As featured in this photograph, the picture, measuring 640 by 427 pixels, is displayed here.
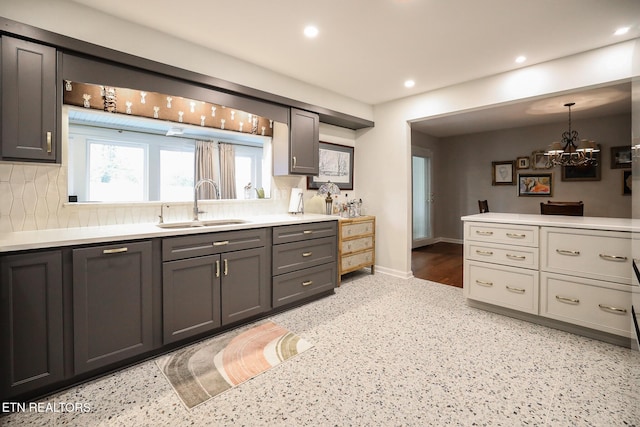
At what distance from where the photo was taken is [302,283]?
314 cm

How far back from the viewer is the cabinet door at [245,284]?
2.49m

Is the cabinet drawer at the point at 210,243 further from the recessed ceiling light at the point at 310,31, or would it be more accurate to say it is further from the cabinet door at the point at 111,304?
the recessed ceiling light at the point at 310,31

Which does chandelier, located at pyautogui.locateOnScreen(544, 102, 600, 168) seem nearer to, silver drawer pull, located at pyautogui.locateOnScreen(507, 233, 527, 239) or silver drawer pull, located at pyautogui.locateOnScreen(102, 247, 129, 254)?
silver drawer pull, located at pyautogui.locateOnScreen(507, 233, 527, 239)

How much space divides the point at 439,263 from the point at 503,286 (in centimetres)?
232

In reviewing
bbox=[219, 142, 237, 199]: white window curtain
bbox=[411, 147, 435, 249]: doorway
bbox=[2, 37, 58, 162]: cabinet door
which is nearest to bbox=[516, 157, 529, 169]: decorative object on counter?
bbox=[411, 147, 435, 249]: doorway

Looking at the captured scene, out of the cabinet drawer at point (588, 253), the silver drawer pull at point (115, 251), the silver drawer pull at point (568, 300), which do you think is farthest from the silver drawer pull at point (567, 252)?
the silver drawer pull at point (115, 251)

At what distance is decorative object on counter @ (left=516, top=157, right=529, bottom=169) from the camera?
604 centimetres

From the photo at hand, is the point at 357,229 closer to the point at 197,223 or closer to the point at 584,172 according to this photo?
the point at 197,223

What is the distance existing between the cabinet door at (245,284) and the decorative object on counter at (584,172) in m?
6.20

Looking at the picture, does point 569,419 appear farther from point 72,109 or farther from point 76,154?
point 76,154

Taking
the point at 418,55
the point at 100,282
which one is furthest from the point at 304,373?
the point at 418,55

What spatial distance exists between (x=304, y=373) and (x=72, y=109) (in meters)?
2.71

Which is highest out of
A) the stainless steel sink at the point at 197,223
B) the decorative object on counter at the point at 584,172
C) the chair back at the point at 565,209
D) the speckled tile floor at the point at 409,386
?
the decorative object on counter at the point at 584,172

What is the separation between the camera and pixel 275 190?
12.1 ft
